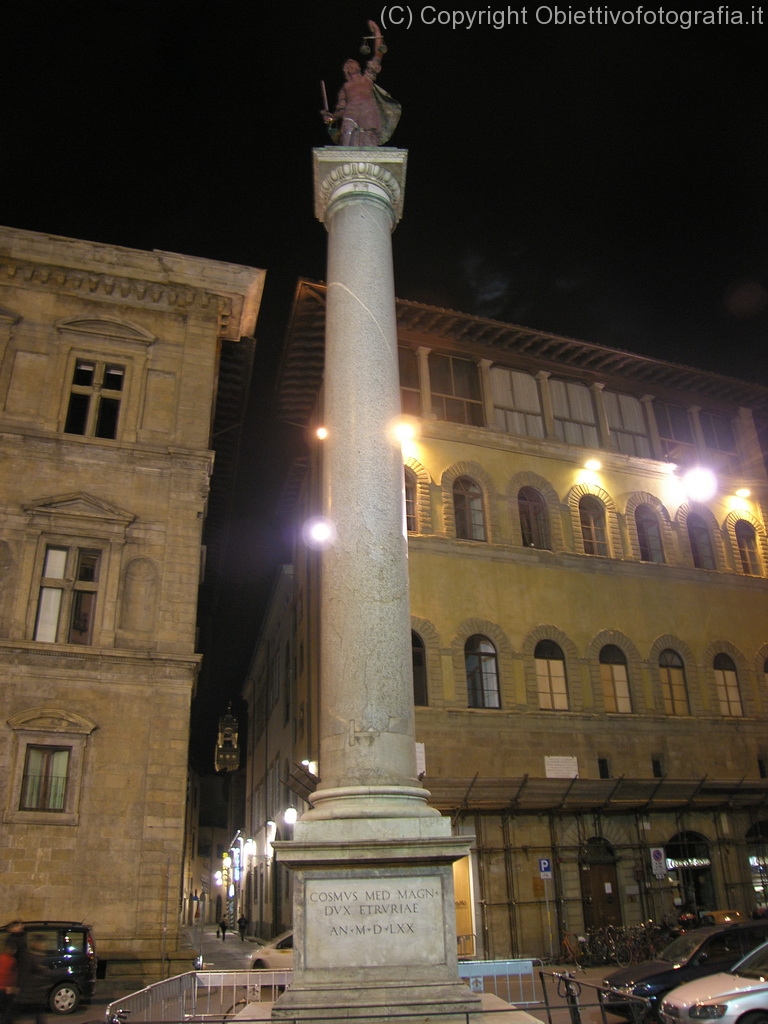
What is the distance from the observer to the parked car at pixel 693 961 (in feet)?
43.8

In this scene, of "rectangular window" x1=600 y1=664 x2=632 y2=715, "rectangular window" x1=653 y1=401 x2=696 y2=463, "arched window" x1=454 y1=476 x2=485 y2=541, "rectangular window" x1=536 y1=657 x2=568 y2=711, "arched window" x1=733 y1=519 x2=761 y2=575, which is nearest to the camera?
"rectangular window" x1=536 y1=657 x2=568 y2=711

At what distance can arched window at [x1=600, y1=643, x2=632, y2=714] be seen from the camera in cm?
2608

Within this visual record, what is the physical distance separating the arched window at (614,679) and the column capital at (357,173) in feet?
59.2

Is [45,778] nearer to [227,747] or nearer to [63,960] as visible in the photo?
[63,960]

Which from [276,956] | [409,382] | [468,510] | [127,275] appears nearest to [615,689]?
[468,510]

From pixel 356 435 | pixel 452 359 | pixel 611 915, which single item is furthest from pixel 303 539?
pixel 356 435

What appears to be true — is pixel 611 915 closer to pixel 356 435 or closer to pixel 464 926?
pixel 464 926

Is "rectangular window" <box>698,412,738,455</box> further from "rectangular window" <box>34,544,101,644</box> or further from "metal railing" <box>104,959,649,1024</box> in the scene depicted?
"rectangular window" <box>34,544,101,644</box>

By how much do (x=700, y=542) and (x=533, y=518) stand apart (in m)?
6.95

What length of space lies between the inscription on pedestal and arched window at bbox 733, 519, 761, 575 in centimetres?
2544

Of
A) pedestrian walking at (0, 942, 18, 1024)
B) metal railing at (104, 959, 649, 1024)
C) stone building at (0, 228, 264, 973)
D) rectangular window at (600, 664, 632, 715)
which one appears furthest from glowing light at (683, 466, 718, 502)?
pedestrian walking at (0, 942, 18, 1024)

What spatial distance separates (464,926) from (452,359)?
17470 mm

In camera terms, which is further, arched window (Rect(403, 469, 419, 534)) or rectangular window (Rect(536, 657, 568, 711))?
arched window (Rect(403, 469, 419, 534))

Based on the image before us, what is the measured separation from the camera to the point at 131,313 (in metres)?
22.1
